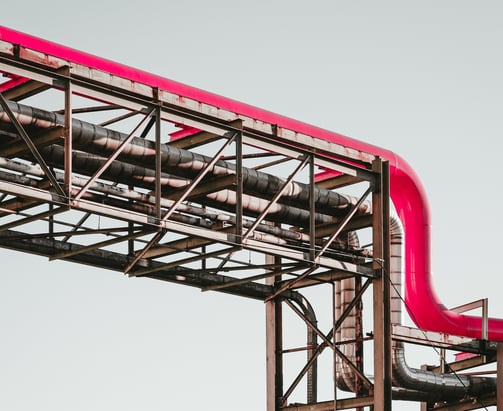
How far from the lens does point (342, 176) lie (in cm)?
2889

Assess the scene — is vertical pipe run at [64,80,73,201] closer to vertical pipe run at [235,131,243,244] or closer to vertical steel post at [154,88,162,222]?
vertical steel post at [154,88,162,222]

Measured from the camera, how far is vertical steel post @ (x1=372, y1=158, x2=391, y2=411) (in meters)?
27.6

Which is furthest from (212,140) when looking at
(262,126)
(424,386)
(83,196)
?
(424,386)

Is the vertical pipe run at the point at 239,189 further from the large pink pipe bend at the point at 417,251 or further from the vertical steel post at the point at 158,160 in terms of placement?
the large pink pipe bend at the point at 417,251

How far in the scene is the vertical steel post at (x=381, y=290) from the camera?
27.6 meters

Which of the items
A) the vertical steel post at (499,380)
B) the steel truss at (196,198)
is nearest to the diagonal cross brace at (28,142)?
the steel truss at (196,198)

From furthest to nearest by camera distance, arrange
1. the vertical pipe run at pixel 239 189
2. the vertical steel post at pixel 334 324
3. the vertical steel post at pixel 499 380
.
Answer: the vertical steel post at pixel 499 380
the vertical steel post at pixel 334 324
the vertical pipe run at pixel 239 189

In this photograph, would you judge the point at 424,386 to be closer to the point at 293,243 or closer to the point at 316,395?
the point at 316,395

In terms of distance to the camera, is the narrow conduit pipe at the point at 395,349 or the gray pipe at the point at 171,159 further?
the narrow conduit pipe at the point at 395,349

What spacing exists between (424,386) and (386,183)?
5822mm

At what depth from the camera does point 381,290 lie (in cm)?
2808

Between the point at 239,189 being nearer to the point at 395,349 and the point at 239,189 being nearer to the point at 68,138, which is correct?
the point at 68,138

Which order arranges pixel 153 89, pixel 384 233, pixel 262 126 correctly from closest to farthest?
1. pixel 153 89
2. pixel 262 126
3. pixel 384 233

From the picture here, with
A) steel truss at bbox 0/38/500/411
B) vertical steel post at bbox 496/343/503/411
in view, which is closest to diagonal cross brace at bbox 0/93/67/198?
steel truss at bbox 0/38/500/411
